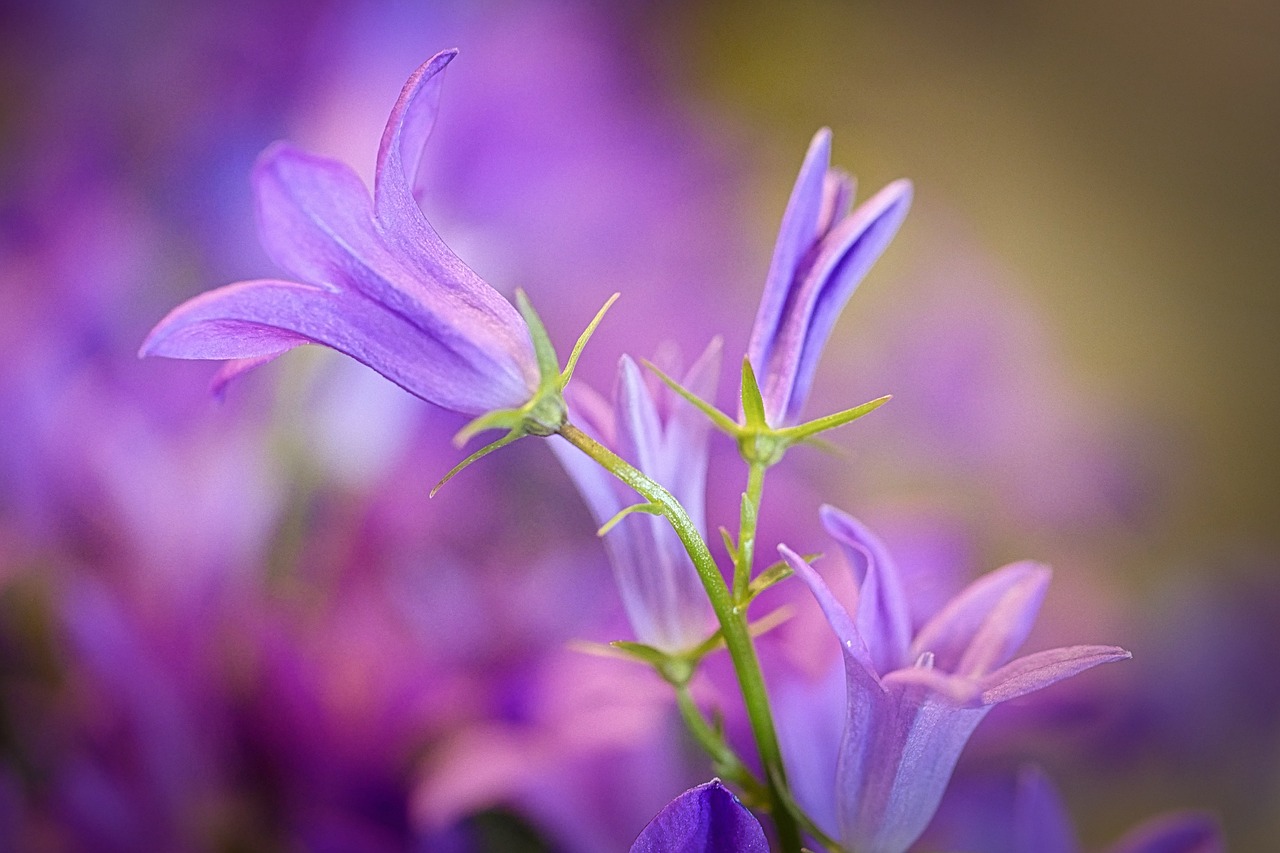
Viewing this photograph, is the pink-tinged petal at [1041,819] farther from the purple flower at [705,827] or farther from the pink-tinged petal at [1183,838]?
the purple flower at [705,827]

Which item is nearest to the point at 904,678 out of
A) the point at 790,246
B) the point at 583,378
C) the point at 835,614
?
the point at 835,614

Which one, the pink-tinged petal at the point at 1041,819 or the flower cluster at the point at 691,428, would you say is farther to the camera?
the pink-tinged petal at the point at 1041,819

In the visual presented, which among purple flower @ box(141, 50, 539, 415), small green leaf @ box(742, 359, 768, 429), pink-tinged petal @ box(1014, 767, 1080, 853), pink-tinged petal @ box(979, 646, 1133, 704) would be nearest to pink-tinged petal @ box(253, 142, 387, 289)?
purple flower @ box(141, 50, 539, 415)

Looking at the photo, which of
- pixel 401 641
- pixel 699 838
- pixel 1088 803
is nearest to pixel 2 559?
pixel 401 641

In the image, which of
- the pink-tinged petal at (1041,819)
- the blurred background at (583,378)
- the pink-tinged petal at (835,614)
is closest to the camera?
the pink-tinged petal at (835,614)

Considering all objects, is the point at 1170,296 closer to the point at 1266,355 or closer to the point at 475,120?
the point at 1266,355

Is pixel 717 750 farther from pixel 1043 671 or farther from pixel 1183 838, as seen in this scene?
pixel 1183 838

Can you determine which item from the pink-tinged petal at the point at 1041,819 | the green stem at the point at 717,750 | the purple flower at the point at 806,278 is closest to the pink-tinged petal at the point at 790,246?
the purple flower at the point at 806,278
